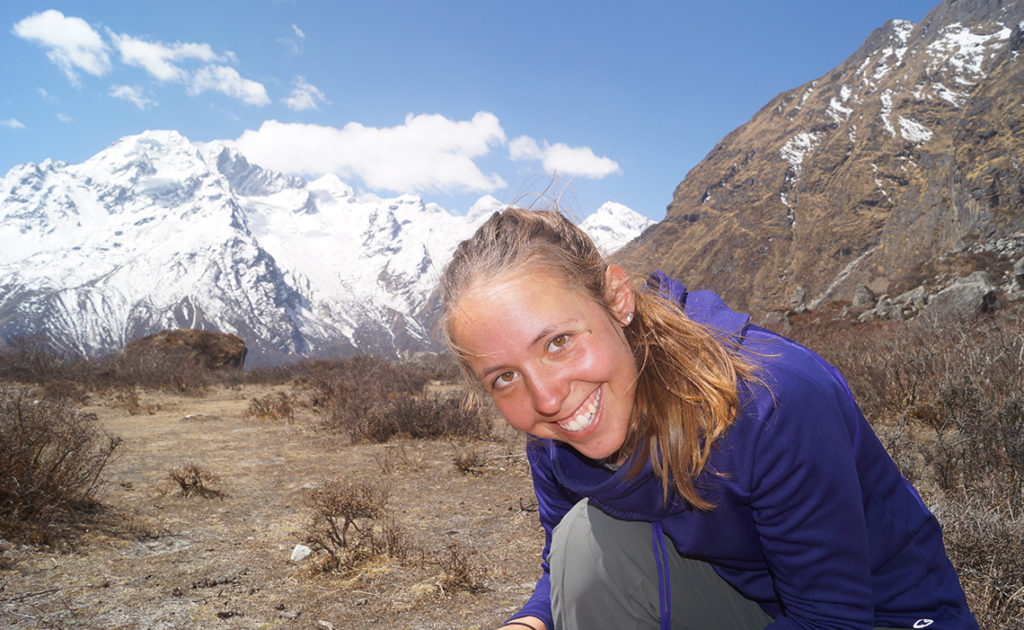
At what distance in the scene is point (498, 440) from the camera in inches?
233

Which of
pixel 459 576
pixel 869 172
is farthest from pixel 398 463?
pixel 869 172

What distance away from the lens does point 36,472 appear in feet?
9.70

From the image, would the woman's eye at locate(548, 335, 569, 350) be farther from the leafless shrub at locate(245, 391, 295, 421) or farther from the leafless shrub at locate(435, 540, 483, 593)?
the leafless shrub at locate(245, 391, 295, 421)

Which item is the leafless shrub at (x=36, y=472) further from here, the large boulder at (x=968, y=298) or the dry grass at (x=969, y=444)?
the large boulder at (x=968, y=298)

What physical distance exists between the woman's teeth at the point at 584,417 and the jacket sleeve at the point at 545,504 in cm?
33

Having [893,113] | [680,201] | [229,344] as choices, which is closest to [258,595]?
[229,344]

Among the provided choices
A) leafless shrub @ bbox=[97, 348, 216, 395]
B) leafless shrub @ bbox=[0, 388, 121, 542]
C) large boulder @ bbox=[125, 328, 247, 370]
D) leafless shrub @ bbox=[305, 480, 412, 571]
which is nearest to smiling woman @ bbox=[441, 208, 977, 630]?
leafless shrub @ bbox=[305, 480, 412, 571]

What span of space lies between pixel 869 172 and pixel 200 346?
88.5 meters

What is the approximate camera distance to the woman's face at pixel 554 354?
1.23m

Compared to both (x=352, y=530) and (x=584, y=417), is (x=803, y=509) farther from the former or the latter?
(x=352, y=530)

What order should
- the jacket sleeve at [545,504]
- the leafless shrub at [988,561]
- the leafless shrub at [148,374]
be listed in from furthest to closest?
the leafless shrub at [148,374], the leafless shrub at [988,561], the jacket sleeve at [545,504]

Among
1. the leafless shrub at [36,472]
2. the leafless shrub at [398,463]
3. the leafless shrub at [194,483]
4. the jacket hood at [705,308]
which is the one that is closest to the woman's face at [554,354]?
the jacket hood at [705,308]

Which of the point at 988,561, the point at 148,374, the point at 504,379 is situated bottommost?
the point at 988,561

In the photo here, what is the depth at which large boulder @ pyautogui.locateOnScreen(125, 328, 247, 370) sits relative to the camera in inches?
615
